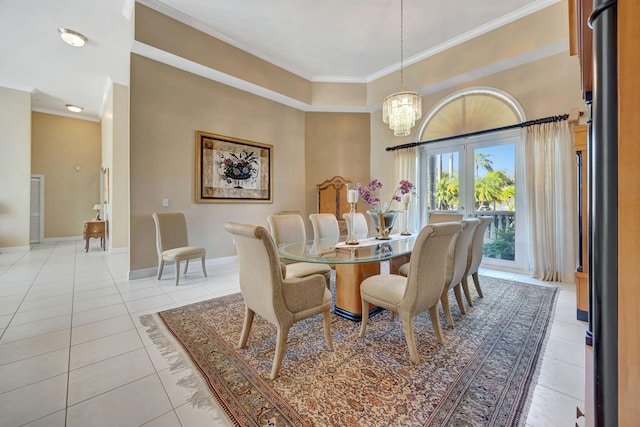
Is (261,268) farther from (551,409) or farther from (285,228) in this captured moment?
(551,409)

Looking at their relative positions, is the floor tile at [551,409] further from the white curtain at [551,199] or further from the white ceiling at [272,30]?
the white ceiling at [272,30]

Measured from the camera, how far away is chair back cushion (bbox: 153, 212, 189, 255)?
3.55 m

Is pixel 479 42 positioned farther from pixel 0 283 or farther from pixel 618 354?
pixel 0 283

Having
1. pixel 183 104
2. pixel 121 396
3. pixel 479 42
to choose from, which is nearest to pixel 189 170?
pixel 183 104

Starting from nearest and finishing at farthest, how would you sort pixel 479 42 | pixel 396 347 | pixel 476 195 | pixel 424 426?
pixel 424 426 → pixel 396 347 → pixel 479 42 → pixel 476 195

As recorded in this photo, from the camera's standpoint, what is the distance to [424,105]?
485 centimetres

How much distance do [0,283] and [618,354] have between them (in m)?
5.52

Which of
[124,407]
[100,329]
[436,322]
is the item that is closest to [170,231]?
[100,329]

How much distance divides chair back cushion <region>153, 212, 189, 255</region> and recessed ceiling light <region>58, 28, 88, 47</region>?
2968 mm

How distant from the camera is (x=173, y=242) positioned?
369cm

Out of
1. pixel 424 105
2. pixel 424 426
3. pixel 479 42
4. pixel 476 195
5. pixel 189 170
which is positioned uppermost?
pixel 479 42

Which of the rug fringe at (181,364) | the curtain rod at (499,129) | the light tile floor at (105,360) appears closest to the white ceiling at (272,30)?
the curtain rod at (499,129)

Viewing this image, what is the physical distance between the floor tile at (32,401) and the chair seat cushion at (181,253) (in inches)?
74.0

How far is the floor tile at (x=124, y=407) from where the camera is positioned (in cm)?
129
